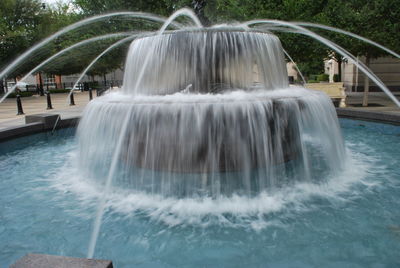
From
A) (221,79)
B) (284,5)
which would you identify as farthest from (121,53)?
(221,79)

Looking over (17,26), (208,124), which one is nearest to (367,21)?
(208,124)

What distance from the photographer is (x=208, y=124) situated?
6.26 metres

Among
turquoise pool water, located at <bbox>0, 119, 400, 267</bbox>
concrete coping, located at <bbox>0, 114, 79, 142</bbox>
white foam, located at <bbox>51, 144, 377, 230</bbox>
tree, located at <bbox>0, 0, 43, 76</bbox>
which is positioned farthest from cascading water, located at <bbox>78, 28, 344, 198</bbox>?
tree, located at <bbox>0, 0, 43, 76</bbox>

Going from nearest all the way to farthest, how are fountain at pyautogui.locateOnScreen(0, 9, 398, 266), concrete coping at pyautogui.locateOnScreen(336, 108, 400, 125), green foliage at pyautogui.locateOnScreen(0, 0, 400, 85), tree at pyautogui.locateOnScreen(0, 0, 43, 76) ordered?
1. fountain at pyautogui.locateOnScreen(0, 9, 398, 266)
2. concrete coping at pyautogui.locateOnScreen(336, 108, 400, 125)
3. green foliage at pyautogui.locateOnScreen(0, 0, 400, 85)
4. tree at pyautogui.locateOnScreen(0, 0, 43, 76)

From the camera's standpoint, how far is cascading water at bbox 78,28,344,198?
6375 millimetres

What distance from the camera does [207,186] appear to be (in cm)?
657

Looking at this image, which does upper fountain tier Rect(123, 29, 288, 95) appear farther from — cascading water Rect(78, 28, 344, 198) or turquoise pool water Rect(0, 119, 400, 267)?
turquoise pool water Rect(0, 119, 400, 267)

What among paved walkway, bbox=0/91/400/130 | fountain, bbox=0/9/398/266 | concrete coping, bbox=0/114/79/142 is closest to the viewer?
fountain, bbox=0/9/398/266

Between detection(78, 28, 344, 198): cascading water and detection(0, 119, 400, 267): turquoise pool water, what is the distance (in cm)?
53

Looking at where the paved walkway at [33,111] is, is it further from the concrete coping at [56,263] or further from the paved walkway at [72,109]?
the concrete coping at [56,263]

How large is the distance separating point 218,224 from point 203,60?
4161 mm

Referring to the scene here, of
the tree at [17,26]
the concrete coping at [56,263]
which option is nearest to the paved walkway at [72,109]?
the tree at [17,26]

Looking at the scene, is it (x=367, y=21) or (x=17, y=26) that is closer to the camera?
(x=367, y=21)

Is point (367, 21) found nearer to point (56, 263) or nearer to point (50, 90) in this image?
point (56, 263)
